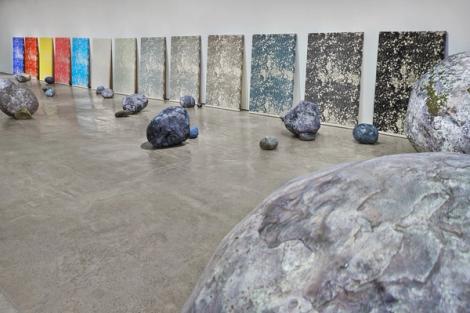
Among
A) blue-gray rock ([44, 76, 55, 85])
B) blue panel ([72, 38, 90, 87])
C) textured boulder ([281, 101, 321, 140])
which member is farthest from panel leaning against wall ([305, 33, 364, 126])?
blue-gray rock ([44, 76, 55, 85])

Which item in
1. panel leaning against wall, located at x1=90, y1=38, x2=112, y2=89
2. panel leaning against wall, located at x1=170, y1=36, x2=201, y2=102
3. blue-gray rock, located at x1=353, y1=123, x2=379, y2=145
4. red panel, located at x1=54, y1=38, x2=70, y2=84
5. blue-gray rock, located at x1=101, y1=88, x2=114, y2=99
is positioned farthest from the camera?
red panel, located at x1=54, y1=38, x2=70, y2=84

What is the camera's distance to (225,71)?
7184 millimetres

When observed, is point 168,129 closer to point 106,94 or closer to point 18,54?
point 106,94

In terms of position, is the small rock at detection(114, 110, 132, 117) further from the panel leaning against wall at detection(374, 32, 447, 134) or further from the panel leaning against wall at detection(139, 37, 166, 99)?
the panel leaning against wall at detection(374, 32, 447, 134)

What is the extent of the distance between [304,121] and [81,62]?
7.79 meters

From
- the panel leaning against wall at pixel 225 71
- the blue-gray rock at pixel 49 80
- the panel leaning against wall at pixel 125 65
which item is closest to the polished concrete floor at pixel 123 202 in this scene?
the panel leaning against wall at pixel 225 71

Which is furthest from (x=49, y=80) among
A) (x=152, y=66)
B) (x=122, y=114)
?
(x=122, y=114)

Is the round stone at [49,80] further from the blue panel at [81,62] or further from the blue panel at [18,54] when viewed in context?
the blue panel at [18,54]

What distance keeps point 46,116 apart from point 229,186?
4195 millimetres

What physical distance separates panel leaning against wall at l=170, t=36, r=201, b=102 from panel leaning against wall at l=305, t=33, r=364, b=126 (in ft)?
8.09

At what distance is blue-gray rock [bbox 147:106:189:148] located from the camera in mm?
4262

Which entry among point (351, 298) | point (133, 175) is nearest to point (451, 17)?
point (133, 175)

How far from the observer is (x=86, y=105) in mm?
7492

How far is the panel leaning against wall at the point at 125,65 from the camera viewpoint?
905 centimetres
